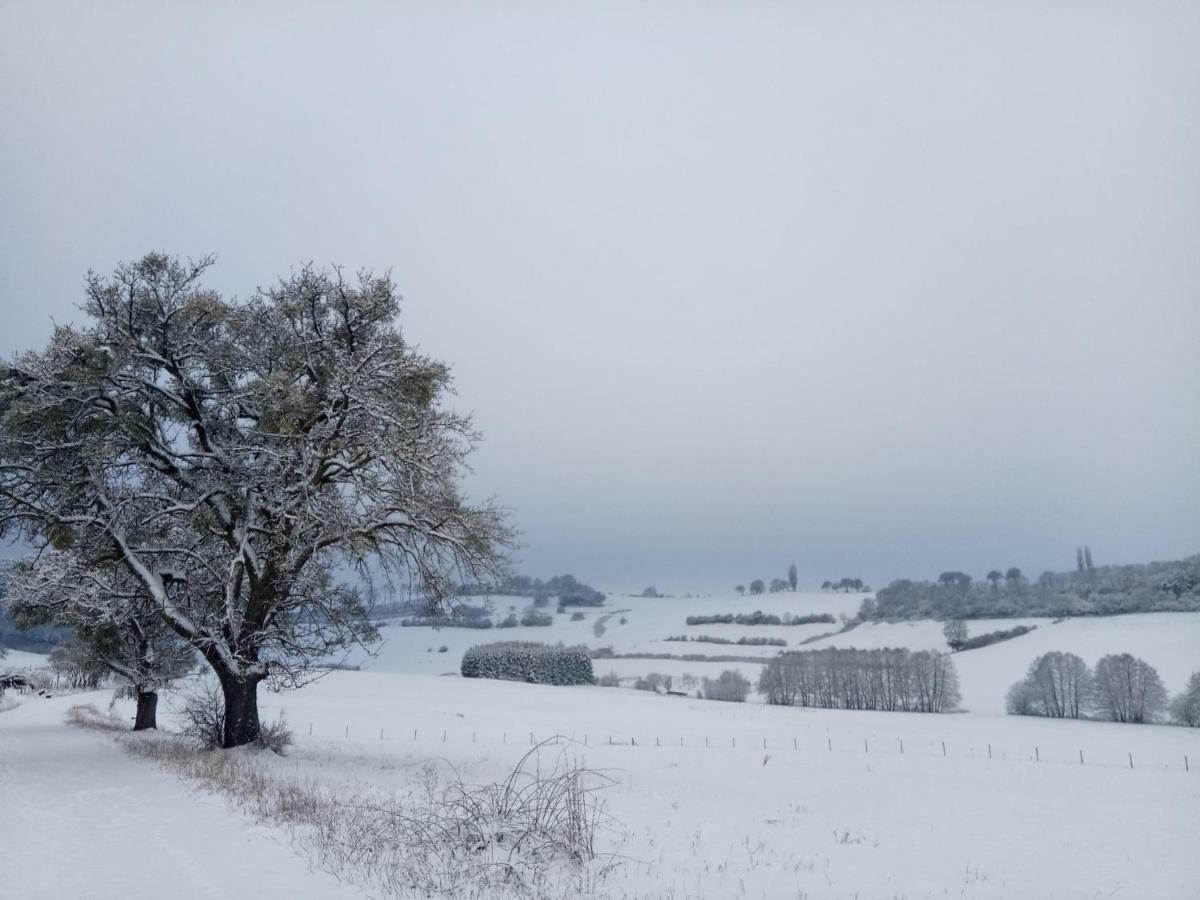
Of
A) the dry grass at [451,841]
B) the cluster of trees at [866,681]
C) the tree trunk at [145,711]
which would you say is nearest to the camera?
the dry grass at [451,841]

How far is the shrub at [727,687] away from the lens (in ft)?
247

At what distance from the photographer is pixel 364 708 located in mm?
47062

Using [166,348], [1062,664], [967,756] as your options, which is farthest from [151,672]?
[1062,664]

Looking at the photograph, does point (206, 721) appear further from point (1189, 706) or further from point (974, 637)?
point (974, 637)

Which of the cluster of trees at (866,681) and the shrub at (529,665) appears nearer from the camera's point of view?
the cluster of trees at (866,681)

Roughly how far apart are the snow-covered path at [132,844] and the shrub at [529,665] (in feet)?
208

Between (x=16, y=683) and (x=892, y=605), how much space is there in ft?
368

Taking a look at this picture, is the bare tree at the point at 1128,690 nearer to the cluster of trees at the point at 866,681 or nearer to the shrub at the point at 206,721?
the cluster of trees at the point at 866,681

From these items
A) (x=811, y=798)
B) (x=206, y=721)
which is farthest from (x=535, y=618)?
(x=811, y=798)

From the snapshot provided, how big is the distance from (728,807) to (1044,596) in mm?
93333

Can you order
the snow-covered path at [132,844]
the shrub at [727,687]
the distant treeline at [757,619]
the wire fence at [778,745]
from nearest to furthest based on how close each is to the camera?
the snow-covered path at [132,844], the wire fence at [778,745], the shrub at [727,687], the distant treeline at [757,619]

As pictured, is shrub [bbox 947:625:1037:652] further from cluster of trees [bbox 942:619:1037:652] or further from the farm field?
the farm field

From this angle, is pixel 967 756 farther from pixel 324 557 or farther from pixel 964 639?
pixel 964 639

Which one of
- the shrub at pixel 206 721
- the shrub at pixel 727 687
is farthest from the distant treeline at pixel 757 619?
the shrub at pixel 206 721
